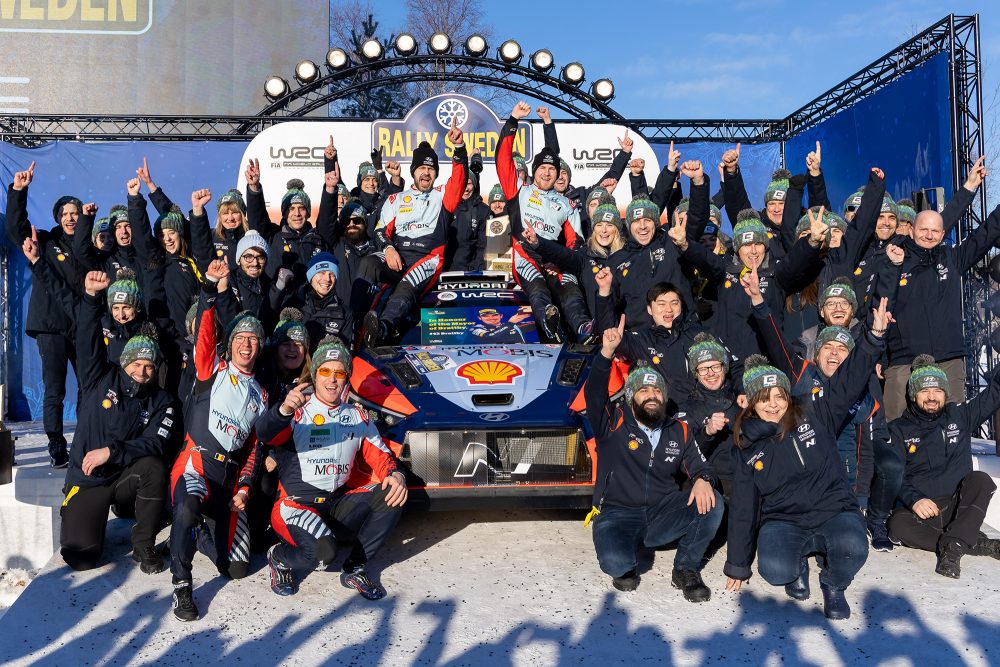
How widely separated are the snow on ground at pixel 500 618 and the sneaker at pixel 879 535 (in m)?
0.14

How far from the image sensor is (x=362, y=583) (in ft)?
14.1

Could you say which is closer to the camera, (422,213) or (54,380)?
(54,380)

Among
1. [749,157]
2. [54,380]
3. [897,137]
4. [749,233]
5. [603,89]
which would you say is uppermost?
[603,89]

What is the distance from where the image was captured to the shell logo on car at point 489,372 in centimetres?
497

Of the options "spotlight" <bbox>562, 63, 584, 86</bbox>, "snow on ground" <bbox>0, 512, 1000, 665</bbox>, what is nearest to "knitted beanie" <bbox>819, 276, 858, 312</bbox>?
"snow on ground" <bbox>0, 512, 1000, 665</bbox>

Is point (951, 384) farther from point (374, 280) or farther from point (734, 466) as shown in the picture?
point (374, 280)

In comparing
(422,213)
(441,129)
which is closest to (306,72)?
(441,129)

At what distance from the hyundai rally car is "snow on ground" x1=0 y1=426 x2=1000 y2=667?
45cm

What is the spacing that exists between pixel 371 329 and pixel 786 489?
2811 mm

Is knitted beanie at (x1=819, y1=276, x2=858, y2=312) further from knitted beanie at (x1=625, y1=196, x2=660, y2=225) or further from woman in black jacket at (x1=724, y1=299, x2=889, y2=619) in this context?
knitted beanie at (x1=625, y1=196, x2=660, y2=225)

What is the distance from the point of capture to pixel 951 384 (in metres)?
5.90

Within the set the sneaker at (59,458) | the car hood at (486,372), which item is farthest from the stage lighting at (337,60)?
the car hood at (486,372)

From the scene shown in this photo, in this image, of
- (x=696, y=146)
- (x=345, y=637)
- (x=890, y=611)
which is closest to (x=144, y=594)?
(x=345, y=637)

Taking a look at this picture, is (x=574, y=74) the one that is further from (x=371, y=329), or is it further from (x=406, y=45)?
(x=371, y=329)
